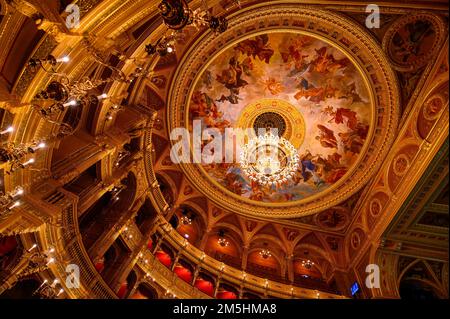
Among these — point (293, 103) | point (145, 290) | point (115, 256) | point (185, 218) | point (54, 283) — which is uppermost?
point (293, 103)

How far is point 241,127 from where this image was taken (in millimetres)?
17625

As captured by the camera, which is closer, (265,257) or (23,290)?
(23,290)

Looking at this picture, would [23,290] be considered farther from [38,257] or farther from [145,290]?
[145,290]

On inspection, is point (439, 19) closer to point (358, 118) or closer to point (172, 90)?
point (358, 118)

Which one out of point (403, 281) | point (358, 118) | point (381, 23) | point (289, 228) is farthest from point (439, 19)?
point (289, 228)

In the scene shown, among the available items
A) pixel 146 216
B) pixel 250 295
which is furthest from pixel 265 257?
pixel 146 216

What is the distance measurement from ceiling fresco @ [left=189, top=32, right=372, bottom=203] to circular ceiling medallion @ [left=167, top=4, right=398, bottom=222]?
0.06 m

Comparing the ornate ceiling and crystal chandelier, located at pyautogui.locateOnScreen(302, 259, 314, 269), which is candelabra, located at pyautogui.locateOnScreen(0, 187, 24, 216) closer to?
the ornate ceiling

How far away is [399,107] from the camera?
13.8 metres

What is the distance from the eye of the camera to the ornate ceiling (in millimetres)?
7152

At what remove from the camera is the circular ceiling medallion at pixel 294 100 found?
13.5 m

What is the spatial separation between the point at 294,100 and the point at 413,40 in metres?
6.21

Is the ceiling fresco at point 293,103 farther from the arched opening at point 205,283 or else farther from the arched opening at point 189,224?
the arched opening at point 205,283

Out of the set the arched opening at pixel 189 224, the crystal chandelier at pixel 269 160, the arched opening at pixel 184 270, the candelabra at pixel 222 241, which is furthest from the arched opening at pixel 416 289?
the arched opening at pixel 189 224
